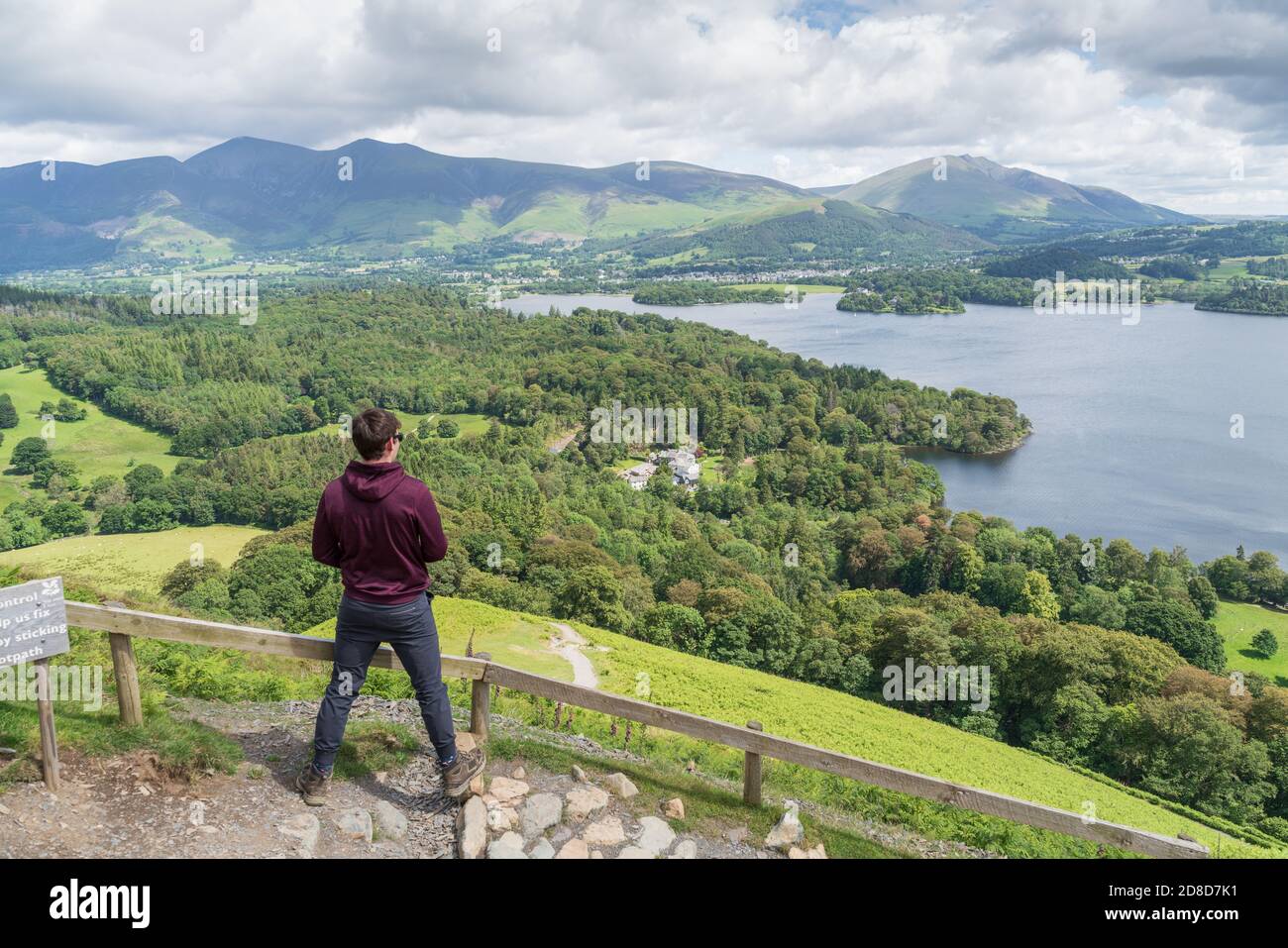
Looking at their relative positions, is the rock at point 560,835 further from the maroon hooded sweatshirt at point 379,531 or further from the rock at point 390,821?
the maroon hooded sweatshirt at point 379,531

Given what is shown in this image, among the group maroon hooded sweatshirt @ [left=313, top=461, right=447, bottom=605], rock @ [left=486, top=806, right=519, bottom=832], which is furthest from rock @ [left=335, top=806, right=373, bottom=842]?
maroon hooded sweatshirt @ [left=313, top=461, right=447, bottom=605]

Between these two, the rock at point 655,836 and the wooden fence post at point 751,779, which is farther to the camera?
the wooden fence post at point 751,779

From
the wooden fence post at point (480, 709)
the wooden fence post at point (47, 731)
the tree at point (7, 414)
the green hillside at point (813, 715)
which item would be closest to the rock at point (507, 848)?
the wooden fence post at point (480, 709)

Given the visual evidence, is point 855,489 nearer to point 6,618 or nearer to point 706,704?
point 706,704

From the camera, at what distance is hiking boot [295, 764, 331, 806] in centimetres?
595

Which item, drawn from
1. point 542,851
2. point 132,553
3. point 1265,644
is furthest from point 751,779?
point 132,553

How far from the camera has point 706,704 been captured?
18.8 metres

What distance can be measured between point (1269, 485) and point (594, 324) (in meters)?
90.6

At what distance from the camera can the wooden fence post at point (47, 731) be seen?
5.42 metres

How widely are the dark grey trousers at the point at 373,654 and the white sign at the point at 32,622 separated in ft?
5.87

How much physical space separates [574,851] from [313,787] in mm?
2052

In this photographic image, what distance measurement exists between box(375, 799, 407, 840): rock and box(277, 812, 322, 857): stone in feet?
1.40

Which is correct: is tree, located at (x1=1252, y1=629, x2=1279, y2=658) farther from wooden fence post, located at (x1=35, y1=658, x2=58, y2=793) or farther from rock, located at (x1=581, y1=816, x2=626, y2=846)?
wooden fence post, located at (x1=35, y1=658, x2=58, y2=793)
